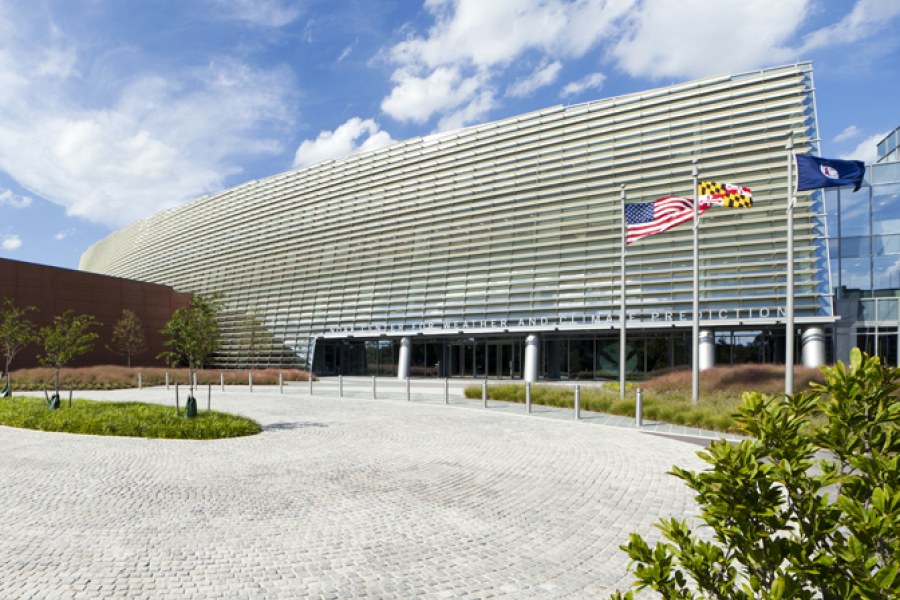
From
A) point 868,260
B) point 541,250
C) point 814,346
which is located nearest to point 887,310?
point 868,260

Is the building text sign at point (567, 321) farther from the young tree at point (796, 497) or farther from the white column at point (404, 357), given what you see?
the young tree at point (796, 497)

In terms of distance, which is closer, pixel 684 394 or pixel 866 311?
pixel 684 394

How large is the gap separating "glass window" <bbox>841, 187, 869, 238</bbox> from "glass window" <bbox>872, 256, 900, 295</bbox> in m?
1.88

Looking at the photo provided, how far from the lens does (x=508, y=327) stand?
1284 inches

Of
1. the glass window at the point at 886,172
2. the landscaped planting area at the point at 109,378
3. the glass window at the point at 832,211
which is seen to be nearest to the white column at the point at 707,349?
the glass window at the point at 832,211

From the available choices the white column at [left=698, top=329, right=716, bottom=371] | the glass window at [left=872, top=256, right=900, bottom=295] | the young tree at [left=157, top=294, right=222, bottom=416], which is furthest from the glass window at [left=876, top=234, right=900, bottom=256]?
the young tree at [left=157, top=294, right=222, bottom=416]

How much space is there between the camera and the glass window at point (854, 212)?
95.4 ft

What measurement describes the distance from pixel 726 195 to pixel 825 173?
10.7 ft

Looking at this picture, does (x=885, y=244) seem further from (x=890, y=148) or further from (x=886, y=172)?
(x=890, y=148)

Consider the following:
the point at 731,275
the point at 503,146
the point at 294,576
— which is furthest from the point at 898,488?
the point at 503,146

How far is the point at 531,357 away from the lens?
103ft

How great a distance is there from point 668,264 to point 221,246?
44.0 metres

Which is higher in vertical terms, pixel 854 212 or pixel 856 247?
pixel 854 212

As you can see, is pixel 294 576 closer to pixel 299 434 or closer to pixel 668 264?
pixel 299 434
